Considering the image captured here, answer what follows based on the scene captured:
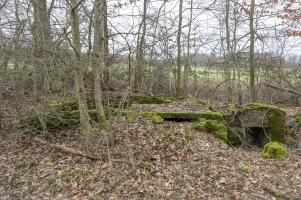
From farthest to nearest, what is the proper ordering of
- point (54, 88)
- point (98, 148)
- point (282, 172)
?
1. point (54, 88)
2. point (98, 148)
3. point (282, 172)

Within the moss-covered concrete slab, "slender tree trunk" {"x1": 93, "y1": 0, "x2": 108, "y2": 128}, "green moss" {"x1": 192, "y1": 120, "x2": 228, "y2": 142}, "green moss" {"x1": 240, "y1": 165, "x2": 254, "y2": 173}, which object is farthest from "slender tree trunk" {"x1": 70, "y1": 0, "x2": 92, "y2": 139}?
the moss-covered concrete slab

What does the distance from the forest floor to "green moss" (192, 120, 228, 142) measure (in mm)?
260

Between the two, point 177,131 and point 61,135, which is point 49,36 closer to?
point 61,135

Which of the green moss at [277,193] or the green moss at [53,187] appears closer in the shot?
the green moss at [277,193]

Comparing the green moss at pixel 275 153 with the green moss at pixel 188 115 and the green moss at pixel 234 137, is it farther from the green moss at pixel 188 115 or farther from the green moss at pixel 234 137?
the green moss at pixel 188 115

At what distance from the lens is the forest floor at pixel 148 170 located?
545 centimetres

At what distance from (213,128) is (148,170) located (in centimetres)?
249

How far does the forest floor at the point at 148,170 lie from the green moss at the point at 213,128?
0.26 m

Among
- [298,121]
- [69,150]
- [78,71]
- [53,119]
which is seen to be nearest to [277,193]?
[69,150]

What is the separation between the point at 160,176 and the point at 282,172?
237 cm

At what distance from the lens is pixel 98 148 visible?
7066 mm

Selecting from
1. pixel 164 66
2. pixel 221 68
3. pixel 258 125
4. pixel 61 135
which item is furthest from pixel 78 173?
pixel 221 68

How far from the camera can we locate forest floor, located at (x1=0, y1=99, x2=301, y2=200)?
17.9 feet

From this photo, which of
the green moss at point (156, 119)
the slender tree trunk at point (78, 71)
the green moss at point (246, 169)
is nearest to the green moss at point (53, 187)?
the slender tree trunk at point (78, 71)
